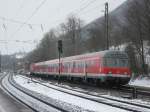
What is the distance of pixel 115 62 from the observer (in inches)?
1289

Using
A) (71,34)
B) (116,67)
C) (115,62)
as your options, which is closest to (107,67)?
(116,67)

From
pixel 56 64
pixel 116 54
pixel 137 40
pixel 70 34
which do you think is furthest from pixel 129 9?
pixel 70 34

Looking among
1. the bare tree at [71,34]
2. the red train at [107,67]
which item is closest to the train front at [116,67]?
the red train at [107,67]

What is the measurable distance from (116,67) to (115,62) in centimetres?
46

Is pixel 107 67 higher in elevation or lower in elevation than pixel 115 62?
lower

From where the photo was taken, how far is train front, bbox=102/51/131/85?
3177cm

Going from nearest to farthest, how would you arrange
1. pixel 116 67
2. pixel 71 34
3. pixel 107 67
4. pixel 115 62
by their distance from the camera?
1. pixel 107 67
2. pixel 116 67
3. pixel 115 62
4. pixel 71 34

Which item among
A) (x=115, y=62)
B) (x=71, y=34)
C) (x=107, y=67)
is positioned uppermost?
(x=71, y=34)

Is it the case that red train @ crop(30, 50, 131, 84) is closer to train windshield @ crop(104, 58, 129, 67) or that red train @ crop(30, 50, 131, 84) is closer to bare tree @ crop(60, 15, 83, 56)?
train windshield @ crop(104, 58, 129, 67)

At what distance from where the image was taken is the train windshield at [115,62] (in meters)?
32.2

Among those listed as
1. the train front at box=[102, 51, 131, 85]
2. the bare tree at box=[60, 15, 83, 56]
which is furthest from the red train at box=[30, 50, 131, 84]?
the bare tree at box=[60, 15, 83, 56]

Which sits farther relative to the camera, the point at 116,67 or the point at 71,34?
the point at 71,34

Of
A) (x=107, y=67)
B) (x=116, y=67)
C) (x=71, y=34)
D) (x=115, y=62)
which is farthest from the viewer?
(x=71, y=34)

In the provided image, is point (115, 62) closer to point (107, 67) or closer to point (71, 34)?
point (107, 67)
